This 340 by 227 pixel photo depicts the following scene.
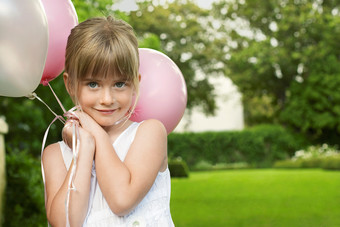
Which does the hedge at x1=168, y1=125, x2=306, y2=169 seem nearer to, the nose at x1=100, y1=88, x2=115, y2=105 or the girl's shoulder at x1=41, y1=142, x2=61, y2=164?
the girl's shoulder at x1=41, y1=142, x2=61, y2=164

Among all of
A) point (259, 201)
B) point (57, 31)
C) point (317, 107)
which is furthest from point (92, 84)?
point (317, 107)

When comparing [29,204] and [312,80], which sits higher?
[29,204]

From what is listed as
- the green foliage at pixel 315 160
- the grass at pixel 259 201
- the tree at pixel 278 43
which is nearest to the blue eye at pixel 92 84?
the grass at pixel 259 201

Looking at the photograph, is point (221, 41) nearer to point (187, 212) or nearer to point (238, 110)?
point (238, 110)

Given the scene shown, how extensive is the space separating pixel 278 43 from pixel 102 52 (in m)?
23.8

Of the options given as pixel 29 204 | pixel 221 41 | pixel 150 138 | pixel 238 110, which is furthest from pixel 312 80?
pixel 150 138

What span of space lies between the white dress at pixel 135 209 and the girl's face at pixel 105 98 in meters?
0.08

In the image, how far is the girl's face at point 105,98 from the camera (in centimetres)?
158

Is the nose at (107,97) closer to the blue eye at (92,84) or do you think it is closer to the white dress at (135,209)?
the blue eye at (92,84)

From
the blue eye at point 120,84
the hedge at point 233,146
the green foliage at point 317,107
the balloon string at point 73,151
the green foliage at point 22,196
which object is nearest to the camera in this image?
the balloon string at point 73,151

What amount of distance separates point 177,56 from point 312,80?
7.00m

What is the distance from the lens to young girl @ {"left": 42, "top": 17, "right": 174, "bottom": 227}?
5.05ft

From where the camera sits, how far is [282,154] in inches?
830

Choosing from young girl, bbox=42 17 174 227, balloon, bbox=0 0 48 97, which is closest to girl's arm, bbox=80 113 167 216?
young girl, bbox=42 17 174 227
